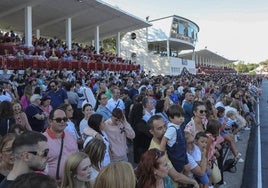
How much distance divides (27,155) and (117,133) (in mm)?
2753

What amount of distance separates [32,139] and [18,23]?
2939 centimetres

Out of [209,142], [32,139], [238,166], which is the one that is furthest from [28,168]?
[238,166]

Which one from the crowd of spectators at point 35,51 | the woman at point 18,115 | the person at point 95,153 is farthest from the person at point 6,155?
the crowd of spectators at point 35,51

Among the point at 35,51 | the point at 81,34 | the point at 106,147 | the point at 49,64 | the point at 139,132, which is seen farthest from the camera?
the point at 81,34

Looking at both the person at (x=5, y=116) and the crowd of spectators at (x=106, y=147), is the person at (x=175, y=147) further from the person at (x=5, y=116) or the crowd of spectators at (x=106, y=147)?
the person at (x=5, y=116)

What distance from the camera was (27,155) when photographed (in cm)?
287

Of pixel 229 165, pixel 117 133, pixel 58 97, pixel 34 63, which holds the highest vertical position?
pixel 34 63

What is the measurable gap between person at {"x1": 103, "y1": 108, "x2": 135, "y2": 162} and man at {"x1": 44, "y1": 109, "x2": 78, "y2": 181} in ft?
3.50

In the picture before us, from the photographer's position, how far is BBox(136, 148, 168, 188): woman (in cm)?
345

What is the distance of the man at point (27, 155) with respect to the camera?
2.80 m

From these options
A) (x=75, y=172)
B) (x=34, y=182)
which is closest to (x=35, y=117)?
(x=75, y=172)

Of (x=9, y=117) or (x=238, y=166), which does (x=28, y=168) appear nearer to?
(x=9, y=117)

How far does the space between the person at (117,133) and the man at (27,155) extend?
96.1 inches

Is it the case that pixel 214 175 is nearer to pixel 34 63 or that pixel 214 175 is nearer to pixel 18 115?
pixel 18 115
